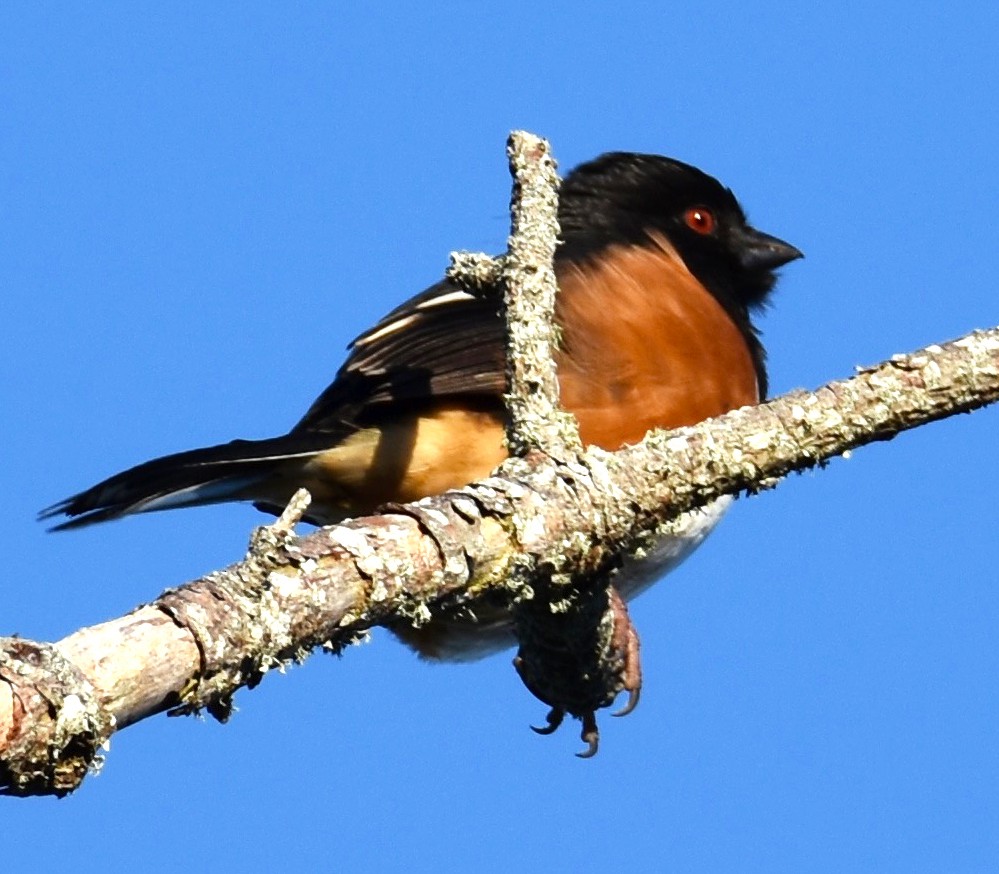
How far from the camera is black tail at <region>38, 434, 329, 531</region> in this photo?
3914 mm

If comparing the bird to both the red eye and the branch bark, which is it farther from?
the branch bark

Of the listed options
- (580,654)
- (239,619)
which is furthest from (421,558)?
(580,654)

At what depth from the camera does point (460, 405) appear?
13.8ft

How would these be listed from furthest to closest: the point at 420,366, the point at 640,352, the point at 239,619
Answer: the point at 640,352 < the point at 420,366 < the point at 239,619

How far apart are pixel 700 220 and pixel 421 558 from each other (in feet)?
9.79

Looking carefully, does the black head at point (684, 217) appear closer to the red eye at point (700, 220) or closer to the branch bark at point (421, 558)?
the red eye at point (700, 220)

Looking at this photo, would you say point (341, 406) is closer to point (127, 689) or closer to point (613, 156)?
point (613, 156)

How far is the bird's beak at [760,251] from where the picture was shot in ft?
17.3

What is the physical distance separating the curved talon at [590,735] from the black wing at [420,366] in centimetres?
81

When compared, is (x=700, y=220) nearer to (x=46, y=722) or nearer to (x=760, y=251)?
(x=760, y=251)

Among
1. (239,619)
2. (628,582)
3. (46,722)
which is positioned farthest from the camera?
(628,582)

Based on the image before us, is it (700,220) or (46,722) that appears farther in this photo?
(700,220)

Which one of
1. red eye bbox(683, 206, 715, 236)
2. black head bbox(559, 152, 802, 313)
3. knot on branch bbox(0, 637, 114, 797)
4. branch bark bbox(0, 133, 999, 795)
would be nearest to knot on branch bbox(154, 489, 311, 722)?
branch bark bbox(0, 133, 999, 795)

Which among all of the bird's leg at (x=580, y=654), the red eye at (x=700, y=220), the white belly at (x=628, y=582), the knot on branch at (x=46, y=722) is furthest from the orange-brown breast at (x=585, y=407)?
the knot on branch at (x=46, y=722)
